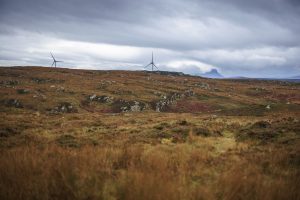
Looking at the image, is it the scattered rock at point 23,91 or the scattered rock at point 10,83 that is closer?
the scattered rock at point 23,91

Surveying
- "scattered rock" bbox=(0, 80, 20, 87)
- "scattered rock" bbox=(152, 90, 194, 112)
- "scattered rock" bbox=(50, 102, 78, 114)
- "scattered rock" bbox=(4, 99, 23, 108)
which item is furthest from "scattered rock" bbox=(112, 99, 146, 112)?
"scattered rock" bbox=(0, 80, 20, 87)

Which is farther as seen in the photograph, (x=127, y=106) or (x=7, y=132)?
(x=127, y=106)

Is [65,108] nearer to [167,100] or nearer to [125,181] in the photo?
[167,100]

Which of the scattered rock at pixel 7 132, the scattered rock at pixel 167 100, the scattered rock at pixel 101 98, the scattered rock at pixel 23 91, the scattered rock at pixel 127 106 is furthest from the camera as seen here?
the scattered rock at pixel 101 98

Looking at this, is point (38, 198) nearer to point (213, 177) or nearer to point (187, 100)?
point (213, 177)

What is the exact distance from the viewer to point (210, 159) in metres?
9.37

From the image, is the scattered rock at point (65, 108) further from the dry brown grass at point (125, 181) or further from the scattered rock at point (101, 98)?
the dry brown grass at point (125, 181)

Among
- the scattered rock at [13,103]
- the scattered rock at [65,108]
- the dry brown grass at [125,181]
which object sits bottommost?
the scattered rock at [65,108]

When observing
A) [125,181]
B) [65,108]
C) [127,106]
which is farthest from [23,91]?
[125,181]

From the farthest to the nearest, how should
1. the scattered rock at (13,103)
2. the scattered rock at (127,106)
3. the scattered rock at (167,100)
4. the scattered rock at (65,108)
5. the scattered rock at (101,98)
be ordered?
the scattered rock at (101,98)
the scattered rock at (167,100)
the scattered rock at (127,106)
the scattered rock at (13,103)
the scattered rock at (65,108)

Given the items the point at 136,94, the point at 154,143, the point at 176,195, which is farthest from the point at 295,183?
the point at 136,94

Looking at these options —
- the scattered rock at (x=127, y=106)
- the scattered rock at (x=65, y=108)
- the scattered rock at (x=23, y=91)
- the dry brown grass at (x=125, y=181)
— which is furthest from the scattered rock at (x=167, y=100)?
the dry brown grass at (x=125, y=181)

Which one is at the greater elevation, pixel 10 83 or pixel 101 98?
pixel 10 83

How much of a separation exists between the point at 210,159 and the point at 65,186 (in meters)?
5.07
